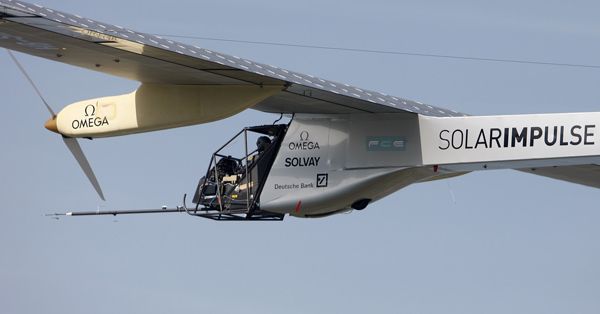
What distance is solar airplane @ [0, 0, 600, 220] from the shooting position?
40219mm

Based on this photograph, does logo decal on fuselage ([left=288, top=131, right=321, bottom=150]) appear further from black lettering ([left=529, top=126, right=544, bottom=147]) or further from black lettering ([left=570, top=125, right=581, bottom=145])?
black lettering ([left=570, top=125, right=581, bottom=145])

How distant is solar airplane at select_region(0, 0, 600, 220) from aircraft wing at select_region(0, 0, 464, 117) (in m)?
0.04

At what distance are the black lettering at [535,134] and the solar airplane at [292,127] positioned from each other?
0.06 feet

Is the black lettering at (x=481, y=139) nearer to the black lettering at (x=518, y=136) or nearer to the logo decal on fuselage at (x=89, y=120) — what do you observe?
the black lettering at (x=518, y=136)

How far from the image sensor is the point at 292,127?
43.2m

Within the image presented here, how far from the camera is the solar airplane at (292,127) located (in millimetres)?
40219

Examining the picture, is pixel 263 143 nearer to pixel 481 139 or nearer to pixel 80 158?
pixel 80 158

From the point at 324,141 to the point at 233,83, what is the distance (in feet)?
7.39

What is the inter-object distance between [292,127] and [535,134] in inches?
210

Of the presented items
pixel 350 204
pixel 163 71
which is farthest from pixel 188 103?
pixel 350 204

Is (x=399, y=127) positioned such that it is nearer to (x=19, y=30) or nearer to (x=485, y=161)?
(x=485, y=161)

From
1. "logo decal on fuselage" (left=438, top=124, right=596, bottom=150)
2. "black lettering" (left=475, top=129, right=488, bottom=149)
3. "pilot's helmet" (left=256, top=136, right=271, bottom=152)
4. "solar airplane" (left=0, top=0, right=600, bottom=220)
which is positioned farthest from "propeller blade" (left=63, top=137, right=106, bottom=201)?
"black lettering" (left=475, top=129, right=488, bottom=149)

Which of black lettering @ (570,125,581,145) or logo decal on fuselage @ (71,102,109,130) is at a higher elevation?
logo decal on fuselage @ (71,102,109,130)

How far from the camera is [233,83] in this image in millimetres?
41844
